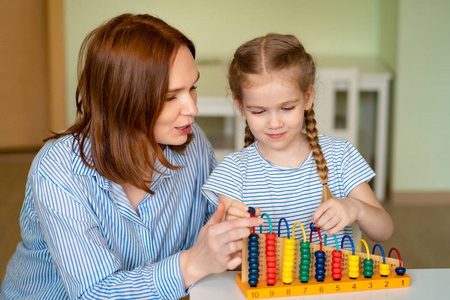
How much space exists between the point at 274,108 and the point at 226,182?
235 millimetres

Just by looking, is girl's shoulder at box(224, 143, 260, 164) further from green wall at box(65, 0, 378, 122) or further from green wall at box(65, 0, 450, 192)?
green wall at box(65, 0, 378, 122)

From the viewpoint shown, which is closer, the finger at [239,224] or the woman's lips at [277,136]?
the finger at [239,224]

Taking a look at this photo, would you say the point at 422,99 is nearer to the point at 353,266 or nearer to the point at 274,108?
the point at 274,108

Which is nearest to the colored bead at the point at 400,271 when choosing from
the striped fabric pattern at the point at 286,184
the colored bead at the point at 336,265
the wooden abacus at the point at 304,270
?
the wooden abacus at the point at 304,270

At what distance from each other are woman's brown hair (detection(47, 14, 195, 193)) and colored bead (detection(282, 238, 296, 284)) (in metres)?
0.41

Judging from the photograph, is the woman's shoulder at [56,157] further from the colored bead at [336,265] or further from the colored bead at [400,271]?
the colored bead at [400,271]

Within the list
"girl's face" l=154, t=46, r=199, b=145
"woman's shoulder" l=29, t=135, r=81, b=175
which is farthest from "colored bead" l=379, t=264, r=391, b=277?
"woman's shoulder" l=29, t=135, r=81, b=175

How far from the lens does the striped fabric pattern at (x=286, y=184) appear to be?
61.3 inches

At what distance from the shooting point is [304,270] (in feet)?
4.02

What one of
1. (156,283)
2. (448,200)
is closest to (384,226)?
(156,283)

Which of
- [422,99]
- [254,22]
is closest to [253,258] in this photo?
[422,99]

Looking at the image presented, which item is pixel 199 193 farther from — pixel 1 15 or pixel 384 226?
pixel 1 15

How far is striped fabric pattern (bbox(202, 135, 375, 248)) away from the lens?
156 cm

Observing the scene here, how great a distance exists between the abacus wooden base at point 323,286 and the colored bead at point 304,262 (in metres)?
0.01
